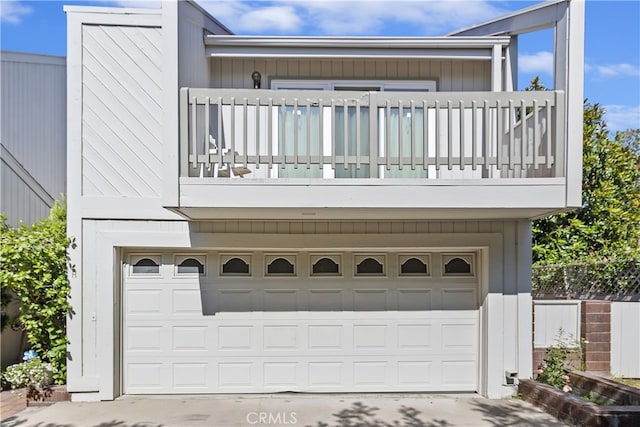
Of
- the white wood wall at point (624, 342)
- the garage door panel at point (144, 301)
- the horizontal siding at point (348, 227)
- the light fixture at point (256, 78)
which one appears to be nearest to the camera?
the horizontal siding at point (348, 227)

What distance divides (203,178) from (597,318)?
5925mm

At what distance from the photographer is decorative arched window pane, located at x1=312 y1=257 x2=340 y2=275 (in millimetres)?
6758

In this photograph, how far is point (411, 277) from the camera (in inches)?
267

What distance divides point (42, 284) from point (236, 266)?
8.35ft

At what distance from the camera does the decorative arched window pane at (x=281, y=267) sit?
6734 mm

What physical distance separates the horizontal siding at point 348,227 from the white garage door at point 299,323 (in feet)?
1.47

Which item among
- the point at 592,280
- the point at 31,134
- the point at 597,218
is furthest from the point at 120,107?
the point at 597,218

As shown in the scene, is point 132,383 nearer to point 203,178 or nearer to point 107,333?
point 107,333

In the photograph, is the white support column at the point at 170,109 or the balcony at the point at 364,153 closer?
the white support column at the point at 170,109

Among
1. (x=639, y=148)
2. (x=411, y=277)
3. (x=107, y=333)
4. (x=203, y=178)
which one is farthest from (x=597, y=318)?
(x=639, y=148)

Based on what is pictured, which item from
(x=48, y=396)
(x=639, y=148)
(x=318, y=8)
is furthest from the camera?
(x=639, y=148)

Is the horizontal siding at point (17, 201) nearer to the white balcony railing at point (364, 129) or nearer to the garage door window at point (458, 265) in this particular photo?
the white balcony railing at point (364, 129)

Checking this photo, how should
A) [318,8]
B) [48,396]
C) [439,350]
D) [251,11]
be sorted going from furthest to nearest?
1. [251,11]
2. [318,8]
3. [439,350]
4. [48,396]

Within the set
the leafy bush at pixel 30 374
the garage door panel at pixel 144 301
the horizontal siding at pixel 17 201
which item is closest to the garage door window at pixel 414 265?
the garage door panel at pixel 144 301
